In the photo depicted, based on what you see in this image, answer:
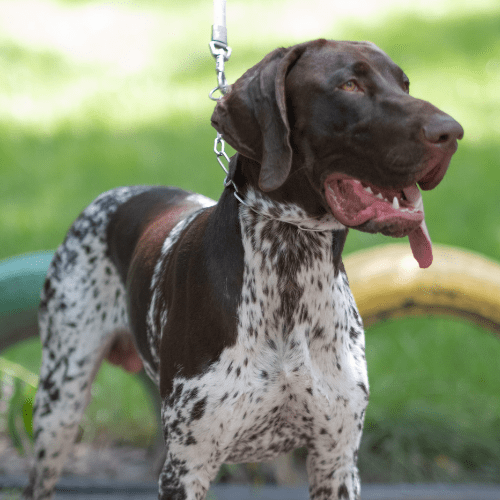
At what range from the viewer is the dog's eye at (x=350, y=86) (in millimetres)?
2205

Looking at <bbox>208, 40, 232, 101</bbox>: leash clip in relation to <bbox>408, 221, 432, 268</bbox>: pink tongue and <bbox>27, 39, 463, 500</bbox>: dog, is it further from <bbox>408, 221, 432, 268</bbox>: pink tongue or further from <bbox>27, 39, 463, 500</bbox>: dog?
<bbox>408, 221, 432, 268</bbox>: pink tongue

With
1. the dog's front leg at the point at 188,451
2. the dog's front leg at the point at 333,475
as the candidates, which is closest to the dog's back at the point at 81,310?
the dog's front leg at the point at 188,451

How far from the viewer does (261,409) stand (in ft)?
8.47

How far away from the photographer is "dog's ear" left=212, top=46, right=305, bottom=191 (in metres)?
2.22

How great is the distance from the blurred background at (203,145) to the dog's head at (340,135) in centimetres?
217

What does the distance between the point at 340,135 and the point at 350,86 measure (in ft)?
0.47

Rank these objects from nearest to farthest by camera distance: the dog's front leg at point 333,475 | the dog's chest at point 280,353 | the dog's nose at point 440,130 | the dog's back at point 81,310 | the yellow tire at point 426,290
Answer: the dog's nose at point 440,130 → the dog's chest at point 280,353 → the dog's front leg at point 333,475 → the dog's back at point 81,310 → the yellow tire at point 426,290

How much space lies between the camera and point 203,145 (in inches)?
305

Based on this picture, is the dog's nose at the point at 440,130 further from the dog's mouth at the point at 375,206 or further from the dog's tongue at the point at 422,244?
the dog's tongue at the point at 422,244

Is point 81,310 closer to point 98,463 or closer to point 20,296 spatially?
point 20,296

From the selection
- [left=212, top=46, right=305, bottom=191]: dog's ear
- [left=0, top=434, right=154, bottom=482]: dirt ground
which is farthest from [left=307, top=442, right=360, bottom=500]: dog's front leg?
[left=0, top=434, right=154, bottom=482]: dirt ground

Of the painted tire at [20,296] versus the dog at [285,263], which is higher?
the dog at [285,263]

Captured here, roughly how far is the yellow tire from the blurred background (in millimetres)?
423

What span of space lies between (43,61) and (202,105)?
2.44m
